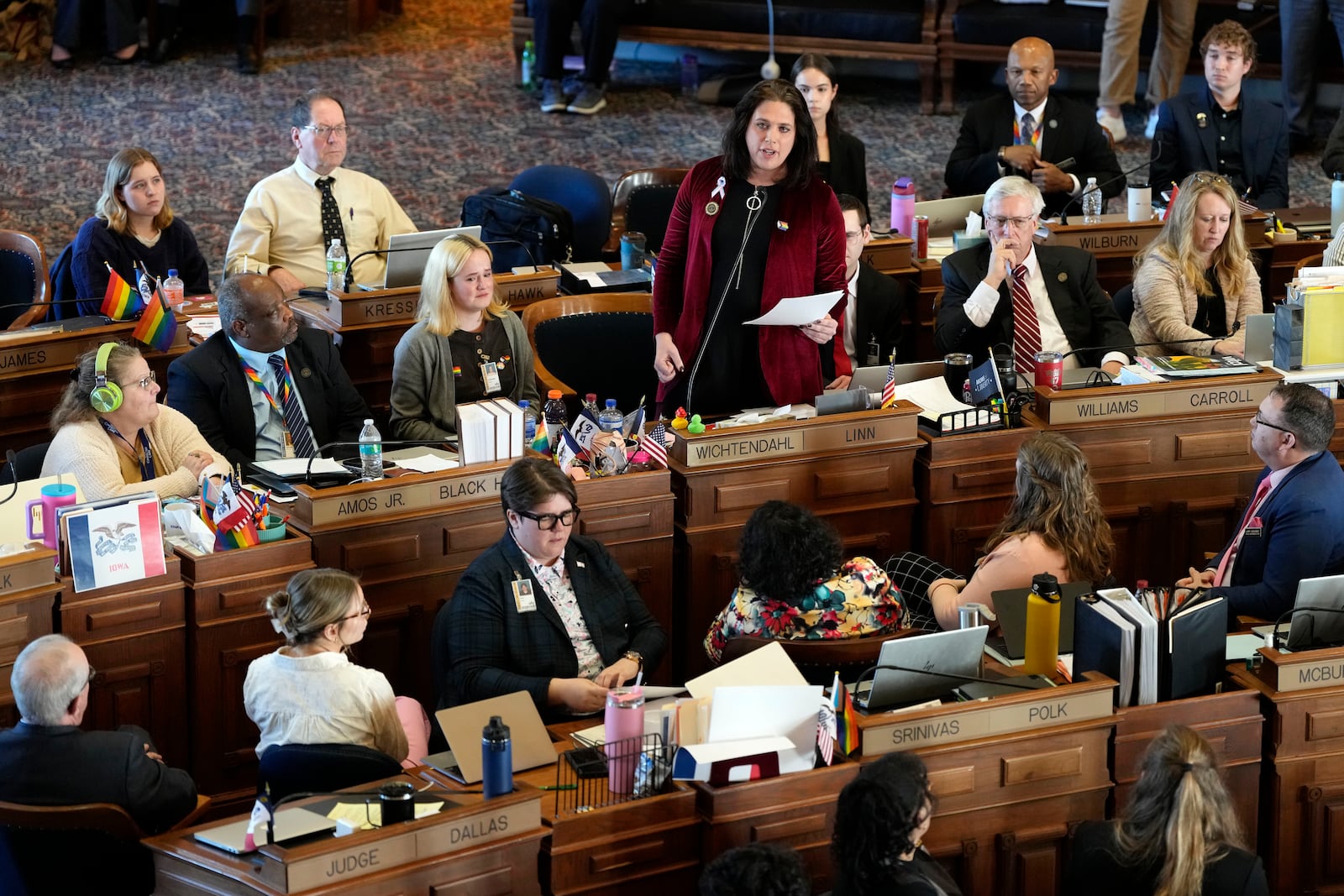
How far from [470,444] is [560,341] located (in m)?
1.31

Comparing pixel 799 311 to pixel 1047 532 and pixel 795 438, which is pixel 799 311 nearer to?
pixel 795 438

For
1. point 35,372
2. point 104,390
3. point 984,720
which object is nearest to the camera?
point 984,720

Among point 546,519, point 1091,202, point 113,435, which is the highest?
point 1091,202

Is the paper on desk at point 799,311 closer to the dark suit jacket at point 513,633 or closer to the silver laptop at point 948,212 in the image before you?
the dark suit jacket at point 513,633

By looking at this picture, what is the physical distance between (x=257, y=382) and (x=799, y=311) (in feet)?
5.43

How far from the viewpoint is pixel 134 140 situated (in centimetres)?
1037

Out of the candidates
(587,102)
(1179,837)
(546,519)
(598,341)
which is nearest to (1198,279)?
(598,341)

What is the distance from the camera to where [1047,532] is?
466 centimetres

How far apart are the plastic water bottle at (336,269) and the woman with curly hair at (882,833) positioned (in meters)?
3.41

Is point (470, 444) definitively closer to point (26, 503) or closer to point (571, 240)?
point (26, 503)

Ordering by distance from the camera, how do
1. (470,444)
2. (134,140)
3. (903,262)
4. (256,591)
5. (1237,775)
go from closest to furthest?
(1237,775) < (256,591) < (470,444) < (903,262) < (134,140)

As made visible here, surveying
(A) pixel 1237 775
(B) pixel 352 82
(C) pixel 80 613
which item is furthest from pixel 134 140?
(A) pixel 1237 775

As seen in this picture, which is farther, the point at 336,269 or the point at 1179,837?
the point at 336,269

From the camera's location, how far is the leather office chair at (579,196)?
742 centimetres
